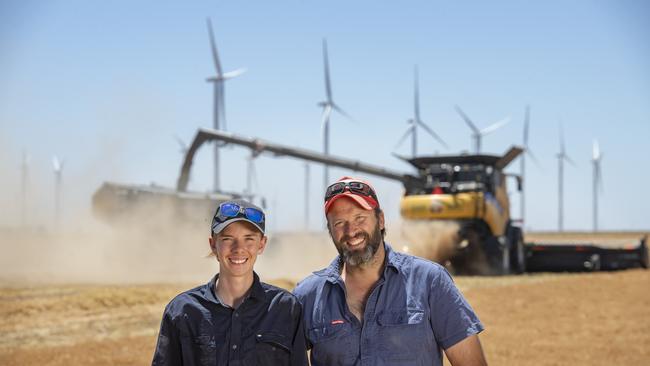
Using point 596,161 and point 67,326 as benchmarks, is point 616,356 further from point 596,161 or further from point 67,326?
point 596,161

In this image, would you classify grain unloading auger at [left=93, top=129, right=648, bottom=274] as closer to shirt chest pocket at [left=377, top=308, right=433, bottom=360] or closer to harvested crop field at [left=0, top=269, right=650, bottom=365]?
harvested crop field at [left=0, top=269, right=650, bottom=365]

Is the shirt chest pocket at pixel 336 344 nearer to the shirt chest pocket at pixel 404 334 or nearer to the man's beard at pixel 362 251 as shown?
the shirt chest pocket at pixel 404 334

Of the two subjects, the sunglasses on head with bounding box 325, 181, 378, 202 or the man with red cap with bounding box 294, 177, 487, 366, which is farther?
the sunglasses on head with bounding box 325, 181, 378, 202

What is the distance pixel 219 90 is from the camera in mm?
42656

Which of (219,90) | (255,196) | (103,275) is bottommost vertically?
(103,275)

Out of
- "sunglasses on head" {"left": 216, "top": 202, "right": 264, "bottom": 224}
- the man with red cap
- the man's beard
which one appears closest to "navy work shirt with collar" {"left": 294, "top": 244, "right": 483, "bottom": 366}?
the man with red cap

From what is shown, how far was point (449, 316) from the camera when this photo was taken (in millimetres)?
3666

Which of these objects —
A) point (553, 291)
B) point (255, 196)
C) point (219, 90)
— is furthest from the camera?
point (219, 90)

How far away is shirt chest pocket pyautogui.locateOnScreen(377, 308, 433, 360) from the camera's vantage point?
365 centimetres

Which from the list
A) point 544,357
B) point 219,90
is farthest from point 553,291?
point 219,90

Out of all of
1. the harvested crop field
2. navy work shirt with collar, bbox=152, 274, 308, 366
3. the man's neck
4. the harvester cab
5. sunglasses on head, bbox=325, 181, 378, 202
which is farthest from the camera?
the harvester cab

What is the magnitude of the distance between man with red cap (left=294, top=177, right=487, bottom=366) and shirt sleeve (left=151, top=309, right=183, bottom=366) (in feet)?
2.15

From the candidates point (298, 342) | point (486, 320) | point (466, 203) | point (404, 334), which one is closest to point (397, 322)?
point (404, 334)

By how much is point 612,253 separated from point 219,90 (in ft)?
78.6
